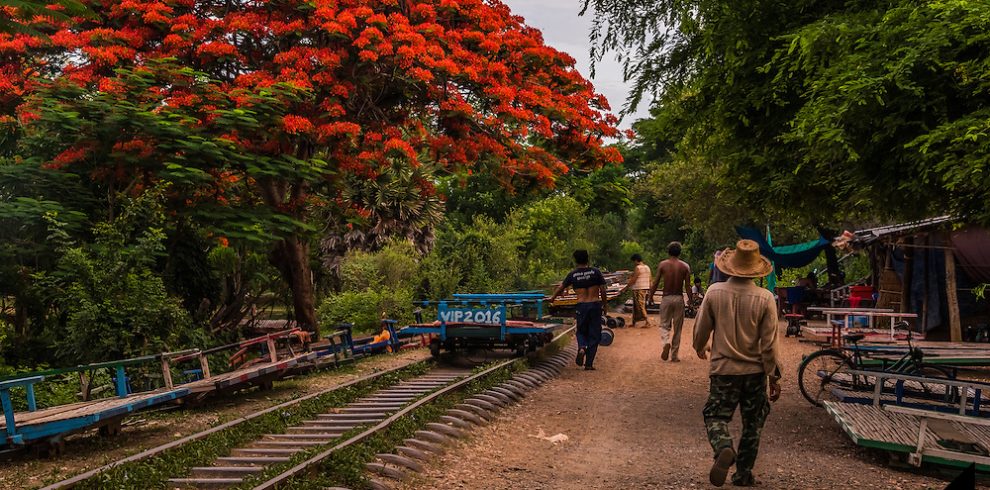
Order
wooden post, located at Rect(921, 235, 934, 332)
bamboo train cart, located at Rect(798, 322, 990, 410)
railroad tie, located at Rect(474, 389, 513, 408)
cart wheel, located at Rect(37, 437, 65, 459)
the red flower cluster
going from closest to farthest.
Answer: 1. cart wheel, located at Rect(37, 437, 65, 459)
2. bamboo train cart, located at Rect(798, 322, 990, 410)
3. railroad tie, located at Rect(474, 389, 513, 408)
4. the red flower cluster
5. wooden post, located at Rect(921, 235, 934, 332)

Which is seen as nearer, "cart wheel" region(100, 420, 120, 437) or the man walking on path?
"cart wheel" region(100, 420, 120, 437)

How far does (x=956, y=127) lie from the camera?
687 cm

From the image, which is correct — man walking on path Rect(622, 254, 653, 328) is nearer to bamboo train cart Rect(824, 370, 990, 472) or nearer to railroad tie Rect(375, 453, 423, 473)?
bamboo train cart Rect(824, 370, 990, 472)

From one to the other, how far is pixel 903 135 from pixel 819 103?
0.88 meters

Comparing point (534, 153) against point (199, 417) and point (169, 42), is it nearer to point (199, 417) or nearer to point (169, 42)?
point (169, 42)

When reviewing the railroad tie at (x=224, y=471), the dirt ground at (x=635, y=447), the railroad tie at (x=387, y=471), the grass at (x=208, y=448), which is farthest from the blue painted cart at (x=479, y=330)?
the railroad tie at (x=224, y=471)

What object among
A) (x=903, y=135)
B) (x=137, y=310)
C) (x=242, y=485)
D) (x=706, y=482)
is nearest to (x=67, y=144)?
(x=137, y=310)

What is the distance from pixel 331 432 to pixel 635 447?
3377 mm

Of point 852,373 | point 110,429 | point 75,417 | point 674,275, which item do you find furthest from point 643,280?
point 75,417

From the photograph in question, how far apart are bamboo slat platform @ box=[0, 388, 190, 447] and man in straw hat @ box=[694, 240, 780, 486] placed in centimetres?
598

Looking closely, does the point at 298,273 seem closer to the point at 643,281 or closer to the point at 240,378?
the point at 240,378

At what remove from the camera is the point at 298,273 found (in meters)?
18.7

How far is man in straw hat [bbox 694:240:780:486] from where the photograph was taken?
266 inches

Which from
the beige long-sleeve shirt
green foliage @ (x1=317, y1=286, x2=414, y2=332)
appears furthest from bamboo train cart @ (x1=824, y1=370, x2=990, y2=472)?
green foliage @ (x1=317, y1=286, x2=414, y2=332)
